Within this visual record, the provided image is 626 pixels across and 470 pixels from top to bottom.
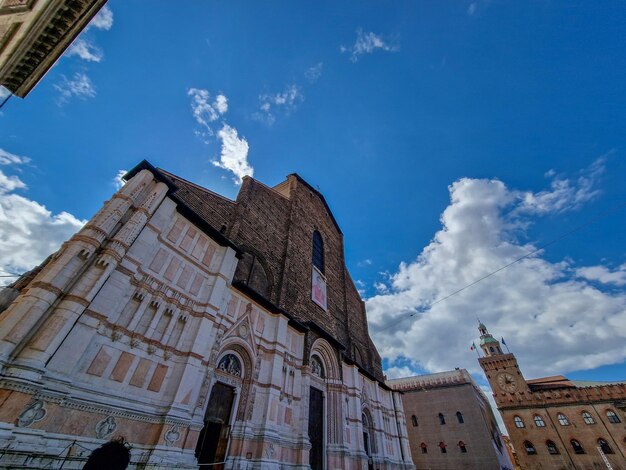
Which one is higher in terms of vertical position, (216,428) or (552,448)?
(552,448)

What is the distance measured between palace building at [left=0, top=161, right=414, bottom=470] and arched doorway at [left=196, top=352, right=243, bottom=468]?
1.6 inches

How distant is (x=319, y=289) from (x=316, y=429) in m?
7.77

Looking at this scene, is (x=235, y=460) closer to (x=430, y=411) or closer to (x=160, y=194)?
(x=160, y=194)

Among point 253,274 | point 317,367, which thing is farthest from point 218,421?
point 317,367

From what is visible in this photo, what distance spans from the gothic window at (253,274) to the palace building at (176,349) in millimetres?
74

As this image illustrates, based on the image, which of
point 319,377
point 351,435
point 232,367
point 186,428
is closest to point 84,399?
point 186,428

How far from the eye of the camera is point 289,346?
1289 centimetres

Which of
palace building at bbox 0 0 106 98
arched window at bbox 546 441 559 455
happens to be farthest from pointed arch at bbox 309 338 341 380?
arched window at bbox 546 441 559 455

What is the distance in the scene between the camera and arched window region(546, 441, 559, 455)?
111ft

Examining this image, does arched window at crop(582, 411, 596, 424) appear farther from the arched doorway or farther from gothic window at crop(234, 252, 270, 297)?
the arched doorway

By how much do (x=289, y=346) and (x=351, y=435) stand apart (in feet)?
21.3

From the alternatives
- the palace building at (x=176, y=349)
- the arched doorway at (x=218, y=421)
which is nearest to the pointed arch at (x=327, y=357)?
the palace building at (x=176, y=349)

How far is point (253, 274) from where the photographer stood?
43.4 ft

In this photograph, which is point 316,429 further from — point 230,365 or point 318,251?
point 318,251
